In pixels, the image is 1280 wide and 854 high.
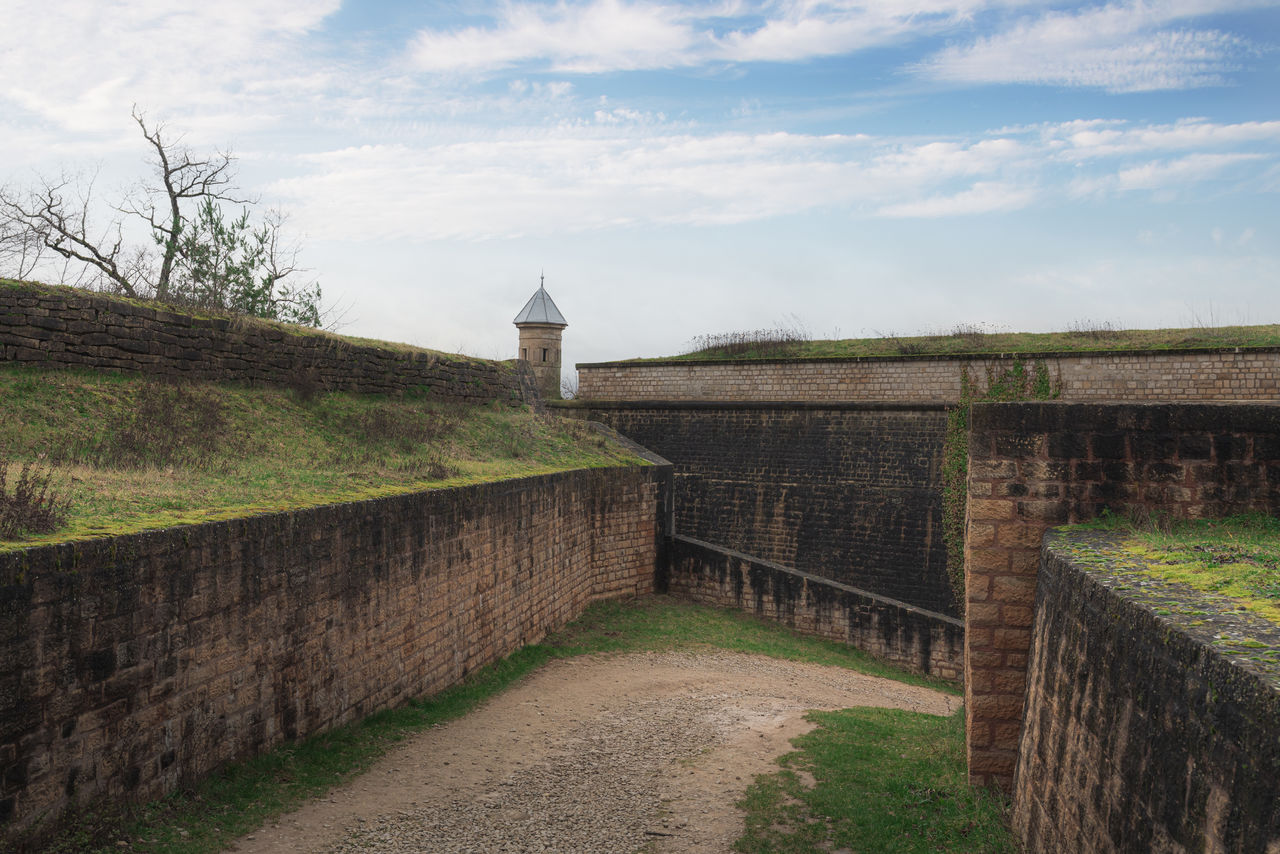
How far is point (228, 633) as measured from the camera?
615 cm

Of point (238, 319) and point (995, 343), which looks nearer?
point (238, 319)

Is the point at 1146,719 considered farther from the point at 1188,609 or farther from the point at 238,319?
the point at 238,319

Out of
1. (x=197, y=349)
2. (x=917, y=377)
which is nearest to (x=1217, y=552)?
(x=197, y=349)

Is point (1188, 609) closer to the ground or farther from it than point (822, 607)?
farther from it

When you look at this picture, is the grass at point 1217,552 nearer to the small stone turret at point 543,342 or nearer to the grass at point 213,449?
the grass at point 213,449

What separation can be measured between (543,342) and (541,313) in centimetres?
95

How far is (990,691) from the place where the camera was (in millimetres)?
6102

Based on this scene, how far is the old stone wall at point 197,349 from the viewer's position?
32.2 ft

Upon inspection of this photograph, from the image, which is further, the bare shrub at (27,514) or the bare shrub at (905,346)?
the bare shrub at (905,346)

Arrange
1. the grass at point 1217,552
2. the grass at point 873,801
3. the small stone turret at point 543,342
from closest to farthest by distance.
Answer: the grass at point 1217,552 → the grass at point 873,801 → the small stone turret at point 543,342

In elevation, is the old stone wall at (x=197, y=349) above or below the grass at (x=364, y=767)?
above

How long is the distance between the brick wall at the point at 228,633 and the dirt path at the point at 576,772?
2.28 feet

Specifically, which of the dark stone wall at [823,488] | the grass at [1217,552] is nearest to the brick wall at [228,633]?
the grass at [1217,552]

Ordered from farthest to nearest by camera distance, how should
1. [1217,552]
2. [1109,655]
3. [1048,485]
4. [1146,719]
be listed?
[1048,485] → [1217,552] → [1109,655] → [1146,719]
